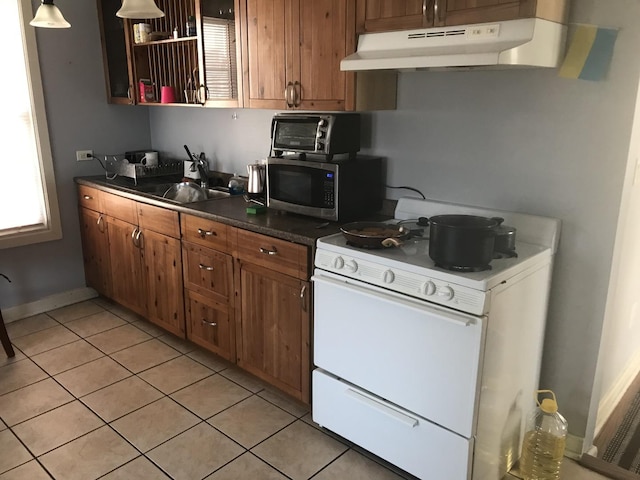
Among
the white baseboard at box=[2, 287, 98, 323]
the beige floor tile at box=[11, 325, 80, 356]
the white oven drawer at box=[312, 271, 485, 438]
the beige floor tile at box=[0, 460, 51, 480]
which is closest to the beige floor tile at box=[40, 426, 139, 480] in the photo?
the beige floor tile at box=[0, 460, 51, 480]

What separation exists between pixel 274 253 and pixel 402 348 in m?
0.80

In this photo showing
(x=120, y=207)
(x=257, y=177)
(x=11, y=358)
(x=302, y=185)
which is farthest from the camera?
(x=120, y=207)

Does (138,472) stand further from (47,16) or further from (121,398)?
(47,16)

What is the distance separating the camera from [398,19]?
2.14 meters

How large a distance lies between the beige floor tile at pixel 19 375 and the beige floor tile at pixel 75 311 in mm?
631

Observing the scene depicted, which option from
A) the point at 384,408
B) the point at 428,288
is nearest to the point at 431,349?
the point at 428,288

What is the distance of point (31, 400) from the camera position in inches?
107

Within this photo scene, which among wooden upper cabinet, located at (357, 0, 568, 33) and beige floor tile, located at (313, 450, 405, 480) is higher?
wooden upper cabinet, located at (357, 0, 568, 33)

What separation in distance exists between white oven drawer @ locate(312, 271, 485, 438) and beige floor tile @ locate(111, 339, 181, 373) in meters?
1.27

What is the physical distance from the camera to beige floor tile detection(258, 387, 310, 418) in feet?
8.57

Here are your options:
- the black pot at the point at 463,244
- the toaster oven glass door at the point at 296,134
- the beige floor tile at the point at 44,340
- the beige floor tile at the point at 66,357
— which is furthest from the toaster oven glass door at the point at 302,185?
the beige floor tile at the point at 44,340

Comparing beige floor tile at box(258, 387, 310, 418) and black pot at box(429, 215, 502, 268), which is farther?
beige floor tile at box(258, 387, 310, 418)

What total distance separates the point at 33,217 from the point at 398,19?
2.93m

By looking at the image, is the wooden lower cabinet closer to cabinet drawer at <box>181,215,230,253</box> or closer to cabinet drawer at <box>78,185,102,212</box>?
cabinet drawer at <box>181,215,230,253</box>
